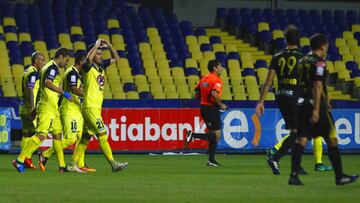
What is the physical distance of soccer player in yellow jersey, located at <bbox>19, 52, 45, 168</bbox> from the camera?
58.1 ft

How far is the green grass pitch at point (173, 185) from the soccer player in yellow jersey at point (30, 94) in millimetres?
743

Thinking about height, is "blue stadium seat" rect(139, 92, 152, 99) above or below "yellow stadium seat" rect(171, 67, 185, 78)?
below

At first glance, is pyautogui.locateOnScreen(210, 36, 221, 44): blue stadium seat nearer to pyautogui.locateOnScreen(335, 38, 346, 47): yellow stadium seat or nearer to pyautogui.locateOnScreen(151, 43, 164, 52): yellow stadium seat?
pyautogui.locateOnScreen(151, 43, 164, 52): yellow stadium seat

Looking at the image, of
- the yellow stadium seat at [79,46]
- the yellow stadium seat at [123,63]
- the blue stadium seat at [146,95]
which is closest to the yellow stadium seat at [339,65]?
the yellow stadium seat at [123,63]

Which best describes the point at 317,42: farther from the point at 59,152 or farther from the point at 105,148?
the point at 59,152

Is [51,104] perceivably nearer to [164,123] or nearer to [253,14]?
[164,123]

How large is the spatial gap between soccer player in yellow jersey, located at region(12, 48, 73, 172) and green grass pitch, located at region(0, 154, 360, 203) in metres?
0.35

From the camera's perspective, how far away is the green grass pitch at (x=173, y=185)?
1162cm

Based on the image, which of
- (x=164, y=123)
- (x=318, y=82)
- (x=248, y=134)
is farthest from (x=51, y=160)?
(x=318, y=82)

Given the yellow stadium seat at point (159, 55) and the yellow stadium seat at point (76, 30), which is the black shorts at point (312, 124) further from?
the yellow stadium seat at point (76, 30)

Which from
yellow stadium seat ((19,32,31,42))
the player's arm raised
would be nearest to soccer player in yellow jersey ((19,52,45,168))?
the player's arm raised

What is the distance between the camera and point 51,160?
22.0m

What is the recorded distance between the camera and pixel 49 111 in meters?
17.2

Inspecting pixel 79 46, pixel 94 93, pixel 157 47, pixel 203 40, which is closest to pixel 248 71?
pixel 203 40
